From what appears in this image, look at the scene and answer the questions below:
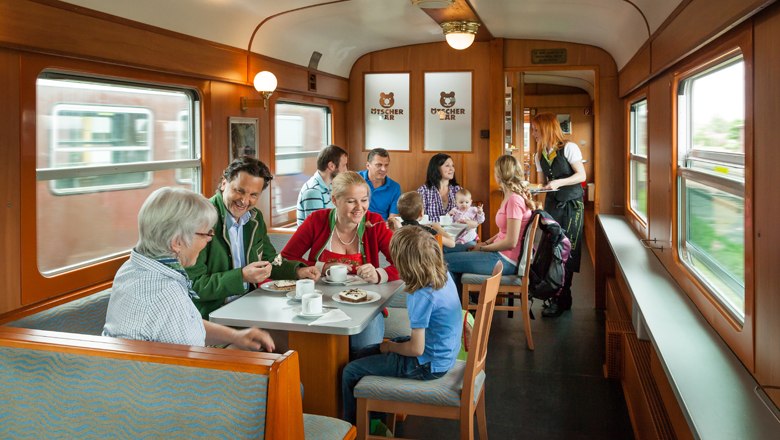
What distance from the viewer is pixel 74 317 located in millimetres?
3291

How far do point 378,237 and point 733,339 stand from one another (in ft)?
6.23

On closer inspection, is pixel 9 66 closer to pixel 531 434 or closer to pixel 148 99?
pixel 148 99

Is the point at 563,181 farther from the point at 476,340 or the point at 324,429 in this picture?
the point at 324,429

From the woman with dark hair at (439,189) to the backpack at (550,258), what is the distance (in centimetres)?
140

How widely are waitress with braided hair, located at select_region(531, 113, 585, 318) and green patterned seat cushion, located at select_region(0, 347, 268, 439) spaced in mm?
4756

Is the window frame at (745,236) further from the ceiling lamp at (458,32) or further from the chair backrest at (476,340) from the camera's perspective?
the ceiling lamp at (458,32)

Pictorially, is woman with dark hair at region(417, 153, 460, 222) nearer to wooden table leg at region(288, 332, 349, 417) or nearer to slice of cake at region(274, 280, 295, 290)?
slice of cake at region(274, 280, 295, 290)

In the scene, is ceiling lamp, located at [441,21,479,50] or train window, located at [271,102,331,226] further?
train window, located at [271,102,331,226]

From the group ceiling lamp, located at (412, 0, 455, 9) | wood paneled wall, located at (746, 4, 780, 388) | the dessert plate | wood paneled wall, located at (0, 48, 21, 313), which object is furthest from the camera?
ceiling lamp, located at (412, 0, 455, 9)

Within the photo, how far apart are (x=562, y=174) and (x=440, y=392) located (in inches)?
156

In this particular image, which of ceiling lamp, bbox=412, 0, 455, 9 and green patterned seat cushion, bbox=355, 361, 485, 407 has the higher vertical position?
ceiling lamp, bbox=412, 0, 455, 9

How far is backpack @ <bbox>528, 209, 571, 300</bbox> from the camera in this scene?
17.4 feet

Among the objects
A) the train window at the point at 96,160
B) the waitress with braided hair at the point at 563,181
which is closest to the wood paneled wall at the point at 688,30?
the waitress with braided hair at the point at 563,181

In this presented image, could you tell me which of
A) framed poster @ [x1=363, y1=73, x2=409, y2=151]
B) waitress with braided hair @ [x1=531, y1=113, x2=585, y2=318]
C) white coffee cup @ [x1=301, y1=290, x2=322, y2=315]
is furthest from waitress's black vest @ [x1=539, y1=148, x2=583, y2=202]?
white coffee cup @ [x1=301, y1=290, x2=322, y2=315]
